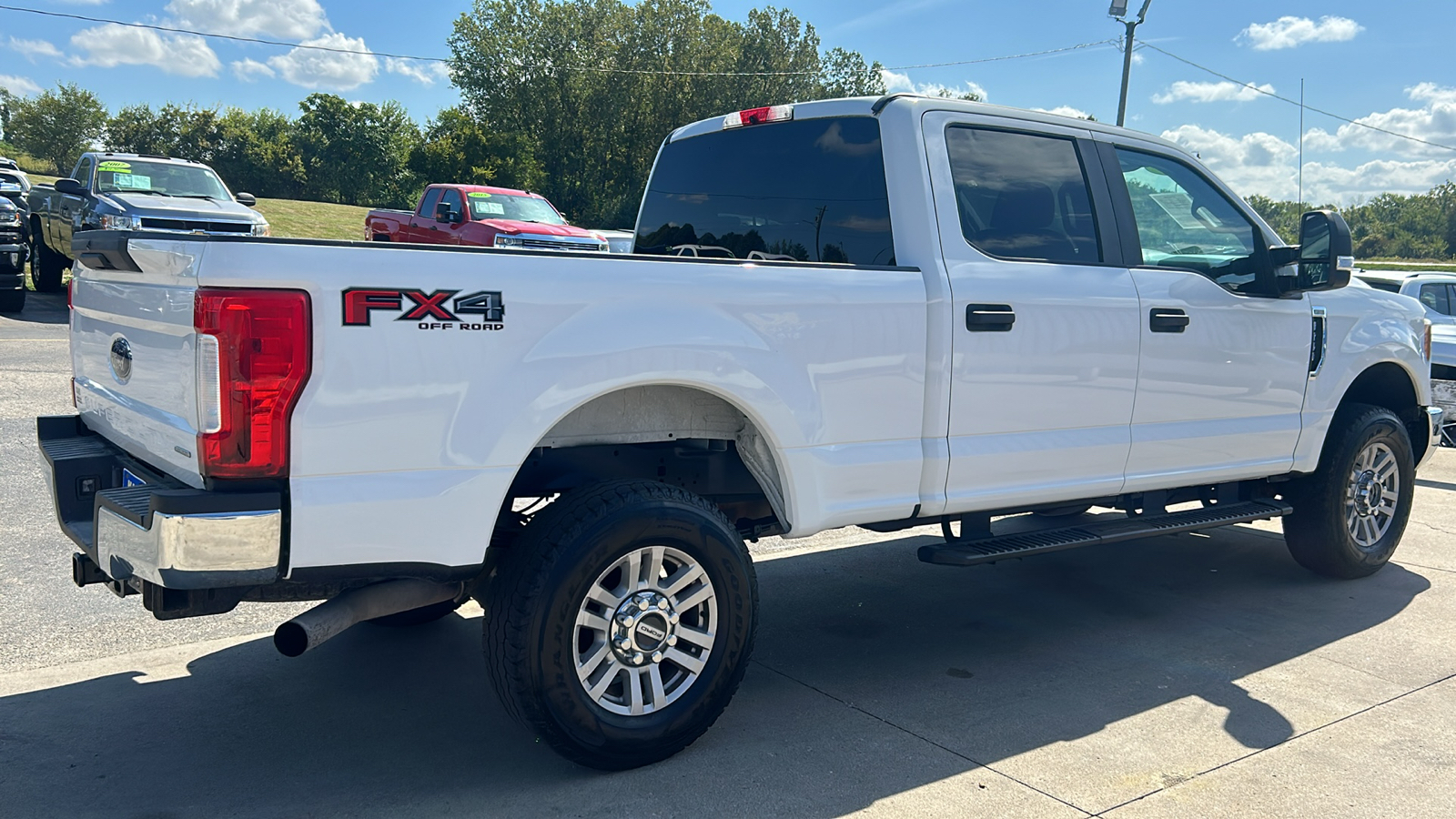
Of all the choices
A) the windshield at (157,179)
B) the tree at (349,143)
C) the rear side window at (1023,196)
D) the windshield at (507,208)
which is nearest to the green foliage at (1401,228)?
the windshield at (507,208)

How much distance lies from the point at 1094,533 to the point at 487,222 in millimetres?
15302

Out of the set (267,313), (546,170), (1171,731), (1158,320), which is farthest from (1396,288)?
(546,170)

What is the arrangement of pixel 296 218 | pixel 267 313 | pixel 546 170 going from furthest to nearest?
pixel 546 170 → pixel 296 218 → pixel 267 313

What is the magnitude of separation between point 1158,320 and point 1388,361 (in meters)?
2.08

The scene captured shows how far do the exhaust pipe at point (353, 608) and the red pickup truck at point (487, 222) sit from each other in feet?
48.2

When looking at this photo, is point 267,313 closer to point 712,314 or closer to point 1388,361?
point 712,314

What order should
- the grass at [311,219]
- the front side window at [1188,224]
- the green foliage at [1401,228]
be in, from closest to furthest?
the front side window at [1188,224], the grass at [311,219], the green foliage at [1401,228]

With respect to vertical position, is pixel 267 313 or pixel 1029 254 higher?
pixel 1029 254

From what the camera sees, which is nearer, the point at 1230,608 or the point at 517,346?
the point at 517,346

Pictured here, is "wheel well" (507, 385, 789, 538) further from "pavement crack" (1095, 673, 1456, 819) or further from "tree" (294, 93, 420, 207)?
"tree" (294, 93, 420, 207)

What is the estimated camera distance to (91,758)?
11.5 ft

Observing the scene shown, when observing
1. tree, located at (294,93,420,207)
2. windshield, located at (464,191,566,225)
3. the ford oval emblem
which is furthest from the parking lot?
tree, located at (294,93,420,207)

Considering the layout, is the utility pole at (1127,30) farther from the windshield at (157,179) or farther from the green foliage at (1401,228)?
the green foliage at (1401,228)

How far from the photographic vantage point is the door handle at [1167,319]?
4699 millimetres
